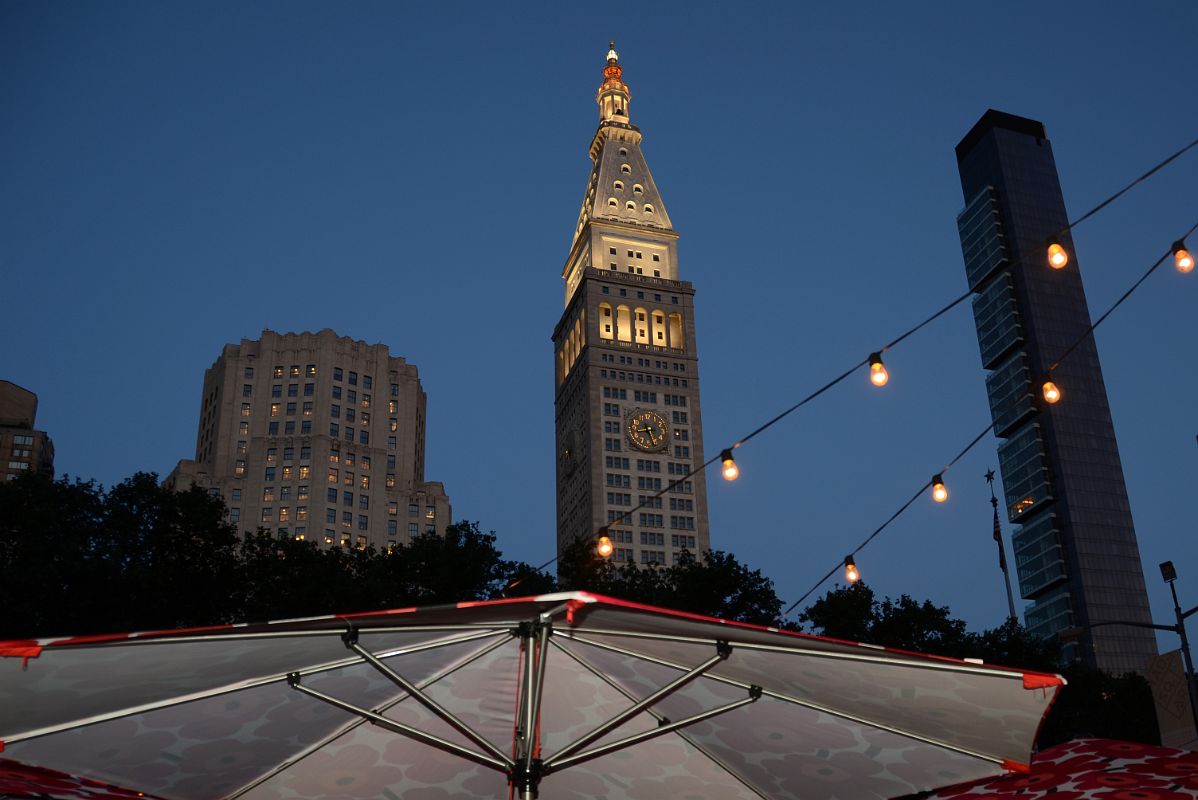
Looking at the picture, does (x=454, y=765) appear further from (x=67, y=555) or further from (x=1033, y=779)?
(x=67, y=555)

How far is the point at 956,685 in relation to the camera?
19.4 feet

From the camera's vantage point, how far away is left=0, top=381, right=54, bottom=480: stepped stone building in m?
143

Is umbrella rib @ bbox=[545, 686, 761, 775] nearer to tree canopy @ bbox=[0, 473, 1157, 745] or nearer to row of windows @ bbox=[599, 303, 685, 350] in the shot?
tree canopy @ bbox=[0, 473, 1157, 745]

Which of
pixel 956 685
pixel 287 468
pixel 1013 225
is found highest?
pixel 1013 225

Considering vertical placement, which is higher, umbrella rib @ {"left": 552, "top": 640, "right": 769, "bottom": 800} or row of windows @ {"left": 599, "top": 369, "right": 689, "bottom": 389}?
row of windows @ {"left": 599, "top": 369, "right": 689, "bottom": 389}

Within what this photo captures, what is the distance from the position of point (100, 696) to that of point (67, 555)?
25.6 m

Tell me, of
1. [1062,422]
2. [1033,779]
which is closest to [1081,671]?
[1033,779]

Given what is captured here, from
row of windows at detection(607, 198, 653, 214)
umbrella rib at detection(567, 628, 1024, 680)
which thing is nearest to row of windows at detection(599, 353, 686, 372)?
row of windows at detection(607, 198, 653, 214)

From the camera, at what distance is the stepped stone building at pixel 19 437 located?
143m

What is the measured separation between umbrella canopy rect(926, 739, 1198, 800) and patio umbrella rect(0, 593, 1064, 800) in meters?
0.19

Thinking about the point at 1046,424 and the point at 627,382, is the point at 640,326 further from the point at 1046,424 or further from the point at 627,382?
the point at 1046,424

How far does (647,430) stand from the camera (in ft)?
341

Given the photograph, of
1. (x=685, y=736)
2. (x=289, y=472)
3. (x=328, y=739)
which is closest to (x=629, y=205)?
(x=289, y=472)

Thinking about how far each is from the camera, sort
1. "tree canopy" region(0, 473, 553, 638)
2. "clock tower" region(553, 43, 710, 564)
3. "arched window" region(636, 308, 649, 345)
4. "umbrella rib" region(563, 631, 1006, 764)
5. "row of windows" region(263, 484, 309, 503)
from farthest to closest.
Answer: "arched window" region(636, 308, 649, 345), "clock tower" region(553, 43, 710, 564), "row of windows" region(263, 484, 309, 503), "tree canopy" region(0, 473, 553, 638), "umbrella rib" region(563, 631, 1006, 764)
